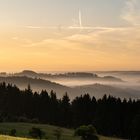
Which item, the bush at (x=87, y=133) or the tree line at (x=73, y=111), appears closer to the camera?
the bush at (x=87, y=133)

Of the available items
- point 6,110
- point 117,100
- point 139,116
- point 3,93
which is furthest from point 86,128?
point 3,93

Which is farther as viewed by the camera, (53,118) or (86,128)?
(53,118)

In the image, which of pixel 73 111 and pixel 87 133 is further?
pixel 73 111

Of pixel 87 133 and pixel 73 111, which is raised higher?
pixel 73 111

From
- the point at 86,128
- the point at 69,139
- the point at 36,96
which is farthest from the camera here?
the point at 36,96

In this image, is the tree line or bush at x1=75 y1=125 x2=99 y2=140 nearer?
bush at x1=75 y1=125 x2=99 y2=140

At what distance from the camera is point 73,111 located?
6693 inches

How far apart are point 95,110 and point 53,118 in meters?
17.0

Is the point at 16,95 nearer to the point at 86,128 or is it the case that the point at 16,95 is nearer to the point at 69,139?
the point at 69,139

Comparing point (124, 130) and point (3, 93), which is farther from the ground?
point (3, 93)

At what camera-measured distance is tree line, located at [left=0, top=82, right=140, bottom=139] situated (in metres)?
153

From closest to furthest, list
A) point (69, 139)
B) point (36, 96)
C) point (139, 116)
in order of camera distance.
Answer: point (69, 139)
point (139, 116)
point (36, 96)

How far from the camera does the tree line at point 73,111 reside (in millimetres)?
153125

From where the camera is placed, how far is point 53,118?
552 feet
